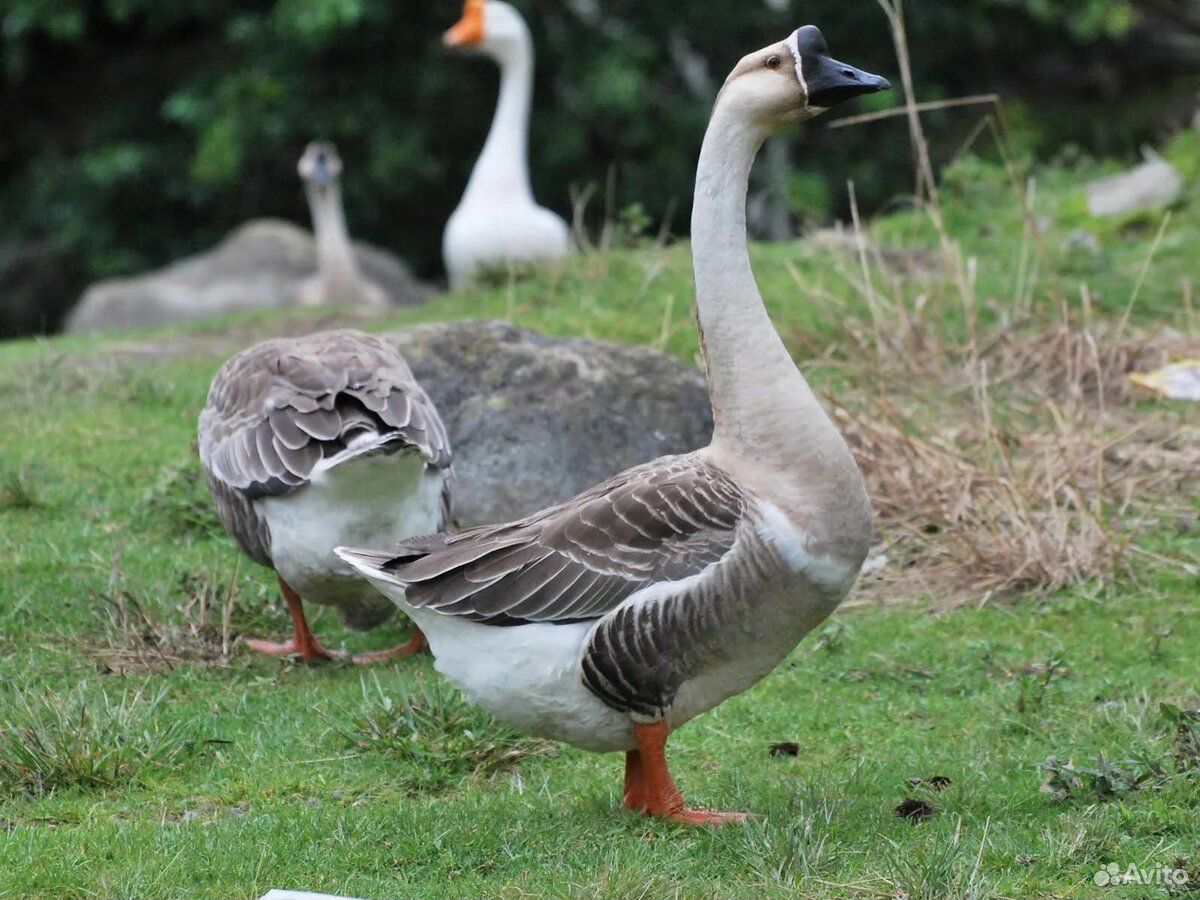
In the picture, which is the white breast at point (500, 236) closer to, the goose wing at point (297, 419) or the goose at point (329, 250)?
the goose at point (329, 250)

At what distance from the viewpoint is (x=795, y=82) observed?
435cm

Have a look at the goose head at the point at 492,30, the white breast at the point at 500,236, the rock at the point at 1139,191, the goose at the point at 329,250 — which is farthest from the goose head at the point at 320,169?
the rock at the point at 1139,191

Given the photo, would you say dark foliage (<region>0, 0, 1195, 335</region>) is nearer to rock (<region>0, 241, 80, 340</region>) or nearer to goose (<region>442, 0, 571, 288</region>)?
rock (<region>0, 241, 80, 340</region>)

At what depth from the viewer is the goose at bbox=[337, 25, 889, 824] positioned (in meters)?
4.25

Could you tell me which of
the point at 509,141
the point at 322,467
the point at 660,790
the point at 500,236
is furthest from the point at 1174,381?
the point at 509,141

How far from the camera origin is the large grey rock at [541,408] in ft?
23.8

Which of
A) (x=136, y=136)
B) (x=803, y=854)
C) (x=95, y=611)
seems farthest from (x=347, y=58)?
(x=803, y=854)

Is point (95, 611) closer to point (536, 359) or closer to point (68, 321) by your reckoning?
point (536, 359)

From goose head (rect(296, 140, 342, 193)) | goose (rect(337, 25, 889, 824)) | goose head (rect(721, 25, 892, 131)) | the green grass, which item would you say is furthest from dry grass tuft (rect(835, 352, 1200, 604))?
goose head (rect(296, 140, 342, 193))

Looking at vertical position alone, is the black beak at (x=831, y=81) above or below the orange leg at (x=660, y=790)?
above

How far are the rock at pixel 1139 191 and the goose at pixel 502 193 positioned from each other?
14.2ft

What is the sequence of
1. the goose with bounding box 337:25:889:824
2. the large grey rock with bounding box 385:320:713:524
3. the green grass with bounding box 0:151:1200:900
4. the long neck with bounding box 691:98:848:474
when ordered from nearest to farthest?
the green grass with bounding box 0:151:1200:900 < the goose with bounding box 337:25:889:824 < the long neck with bounding box 691:98:848:474 < the large grey rock with bounding box 385:320:713:524

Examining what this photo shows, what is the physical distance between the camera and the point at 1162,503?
7457mm

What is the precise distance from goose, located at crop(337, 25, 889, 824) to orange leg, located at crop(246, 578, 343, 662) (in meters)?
1.86
